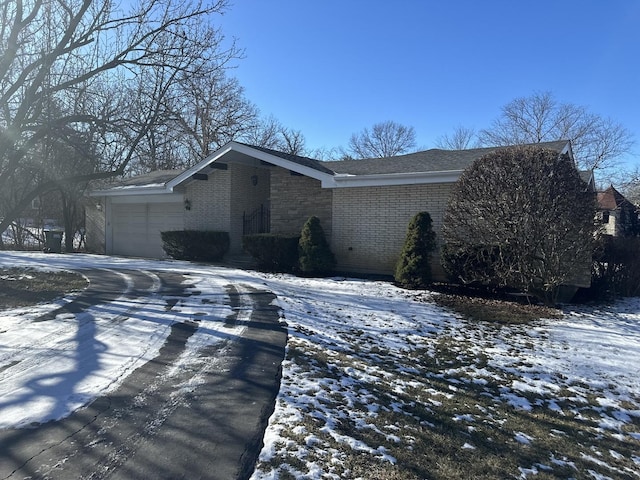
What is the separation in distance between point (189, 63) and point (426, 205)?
7.72m

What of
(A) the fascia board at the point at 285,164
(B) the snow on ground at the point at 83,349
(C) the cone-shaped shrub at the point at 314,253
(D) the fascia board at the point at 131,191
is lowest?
(B) the snow on ground at the point at 83,349

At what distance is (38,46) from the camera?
34.6 feet

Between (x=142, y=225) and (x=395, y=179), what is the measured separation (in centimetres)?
1148

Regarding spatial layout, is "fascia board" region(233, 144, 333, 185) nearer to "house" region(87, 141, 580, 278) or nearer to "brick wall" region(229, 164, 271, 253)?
"house" region(87, 141, 580, 278)

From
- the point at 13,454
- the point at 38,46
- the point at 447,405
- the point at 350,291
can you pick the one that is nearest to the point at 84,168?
the point at 38,46

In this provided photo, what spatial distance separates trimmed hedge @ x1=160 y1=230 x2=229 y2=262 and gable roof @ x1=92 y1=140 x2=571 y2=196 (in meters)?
1.96

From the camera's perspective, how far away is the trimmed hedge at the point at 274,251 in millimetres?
12227

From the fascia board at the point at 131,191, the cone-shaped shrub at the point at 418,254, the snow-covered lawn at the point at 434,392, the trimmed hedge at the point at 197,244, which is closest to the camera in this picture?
the snow-covered lawn at the point at 434,392

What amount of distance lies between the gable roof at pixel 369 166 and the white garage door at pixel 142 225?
1371 mm

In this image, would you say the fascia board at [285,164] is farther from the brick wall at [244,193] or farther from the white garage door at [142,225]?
the white garage door at [142,225]

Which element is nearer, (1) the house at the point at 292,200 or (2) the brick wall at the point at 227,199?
(1) the house at the point at 292,200

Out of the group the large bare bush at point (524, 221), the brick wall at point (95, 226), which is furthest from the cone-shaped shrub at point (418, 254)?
the brick wall at point (95, 226)

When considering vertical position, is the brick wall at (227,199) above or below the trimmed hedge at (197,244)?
above

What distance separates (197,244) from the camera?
14.6 meters
